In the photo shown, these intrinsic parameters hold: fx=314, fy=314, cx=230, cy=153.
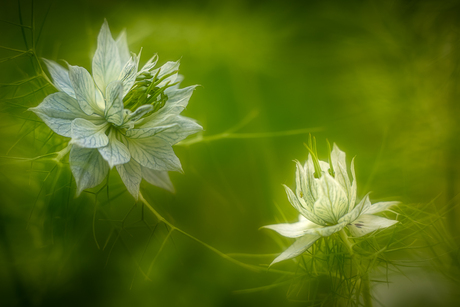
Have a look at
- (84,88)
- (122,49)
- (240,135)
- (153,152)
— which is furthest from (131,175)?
(240,135)

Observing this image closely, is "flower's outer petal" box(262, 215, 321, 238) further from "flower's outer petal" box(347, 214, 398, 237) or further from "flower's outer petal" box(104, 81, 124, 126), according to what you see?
"flower's outer petal" box(104, 81, 124, 126)

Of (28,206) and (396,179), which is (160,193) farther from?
(396,179)

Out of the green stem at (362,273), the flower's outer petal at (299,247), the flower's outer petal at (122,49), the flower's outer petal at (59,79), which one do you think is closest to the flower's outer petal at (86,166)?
the flower's outer petal at (59,79)

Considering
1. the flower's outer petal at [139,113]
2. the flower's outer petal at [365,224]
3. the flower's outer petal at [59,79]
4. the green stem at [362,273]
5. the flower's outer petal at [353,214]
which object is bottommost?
the green stem at [362,273]

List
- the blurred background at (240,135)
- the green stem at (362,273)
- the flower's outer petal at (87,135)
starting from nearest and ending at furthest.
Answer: the flower's outer petal at (87,135) → the green stem at (362,273) → the blurred background at (240,135)

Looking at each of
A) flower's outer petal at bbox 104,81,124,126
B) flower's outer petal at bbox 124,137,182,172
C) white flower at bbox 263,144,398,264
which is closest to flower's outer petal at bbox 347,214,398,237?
white flower at bbox 263,144,398,264

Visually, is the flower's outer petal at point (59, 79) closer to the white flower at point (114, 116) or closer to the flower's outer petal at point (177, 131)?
the white flower at point (114, 116)

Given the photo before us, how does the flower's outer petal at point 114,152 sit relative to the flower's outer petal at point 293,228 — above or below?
above

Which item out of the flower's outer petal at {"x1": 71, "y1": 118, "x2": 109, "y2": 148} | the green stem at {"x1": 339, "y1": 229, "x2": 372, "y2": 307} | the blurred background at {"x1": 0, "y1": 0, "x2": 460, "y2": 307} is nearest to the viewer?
the flower's outer petal at {"x1": 71, "y1": 118, "x2": 109, "y2": 148}
